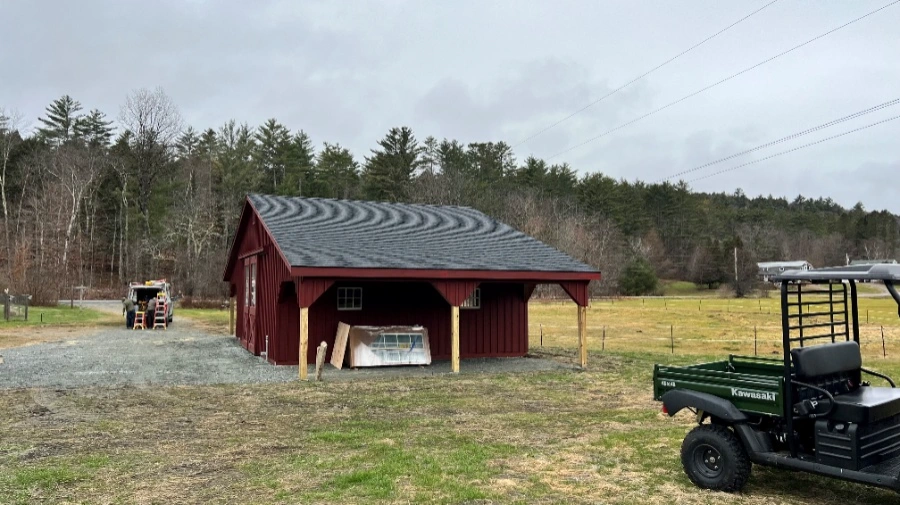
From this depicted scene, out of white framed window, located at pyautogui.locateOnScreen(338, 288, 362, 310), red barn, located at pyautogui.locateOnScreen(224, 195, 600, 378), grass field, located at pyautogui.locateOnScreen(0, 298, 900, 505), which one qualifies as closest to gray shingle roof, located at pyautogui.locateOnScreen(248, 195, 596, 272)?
red barn, located at pyautogui.locateOnScreen(224, 195, 600, 378)

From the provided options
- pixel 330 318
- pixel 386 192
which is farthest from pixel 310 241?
pixel 386 192

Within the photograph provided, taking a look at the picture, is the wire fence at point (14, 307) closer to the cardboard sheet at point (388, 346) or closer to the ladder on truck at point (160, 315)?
the ladder on truck at point (160, 315)

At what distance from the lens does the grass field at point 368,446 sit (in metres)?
5.55

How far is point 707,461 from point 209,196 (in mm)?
51468

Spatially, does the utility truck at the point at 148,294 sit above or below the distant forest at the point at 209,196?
below

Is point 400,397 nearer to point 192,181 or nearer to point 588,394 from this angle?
point 588,394

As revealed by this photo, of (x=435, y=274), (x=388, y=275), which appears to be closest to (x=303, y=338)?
(x=388, y=275)

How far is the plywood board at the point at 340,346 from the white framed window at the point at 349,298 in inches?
24.8

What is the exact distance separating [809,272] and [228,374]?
11.3m

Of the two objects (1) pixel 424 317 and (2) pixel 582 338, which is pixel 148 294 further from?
(2) pixel 582 338

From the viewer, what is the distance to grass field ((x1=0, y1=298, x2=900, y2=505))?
5551 mm

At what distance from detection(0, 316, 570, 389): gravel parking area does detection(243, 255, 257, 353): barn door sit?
415 millimetres

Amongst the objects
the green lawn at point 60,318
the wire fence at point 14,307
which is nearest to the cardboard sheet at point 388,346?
the green lawn at point 60,318

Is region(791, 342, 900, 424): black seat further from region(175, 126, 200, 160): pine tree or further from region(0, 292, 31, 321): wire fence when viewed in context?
region(175, 126, 200, 160): pine tree
